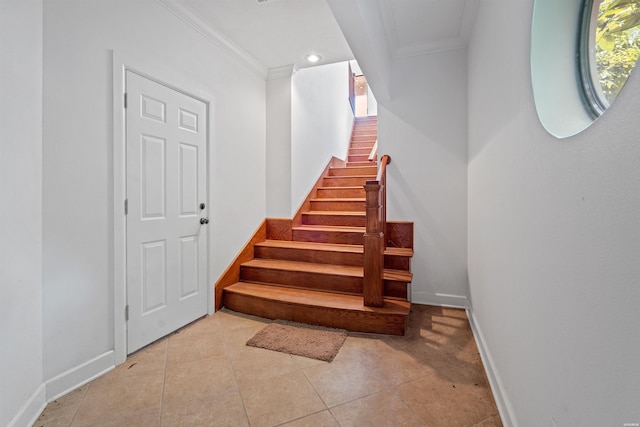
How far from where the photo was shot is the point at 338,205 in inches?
154

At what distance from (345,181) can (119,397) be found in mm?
3526

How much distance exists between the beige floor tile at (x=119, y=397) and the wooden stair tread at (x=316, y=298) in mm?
1020

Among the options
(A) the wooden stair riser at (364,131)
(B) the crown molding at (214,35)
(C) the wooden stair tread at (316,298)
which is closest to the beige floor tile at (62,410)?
(C) the wooden stair tread at (316,298)

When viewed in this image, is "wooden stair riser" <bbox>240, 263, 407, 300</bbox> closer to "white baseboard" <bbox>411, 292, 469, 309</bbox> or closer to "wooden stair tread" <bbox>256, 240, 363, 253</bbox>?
"wooden stair tread" <bbox>256, 240, 363, 253</bbox>

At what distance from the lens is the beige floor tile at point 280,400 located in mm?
1367

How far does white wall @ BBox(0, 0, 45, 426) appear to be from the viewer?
47.7 inches

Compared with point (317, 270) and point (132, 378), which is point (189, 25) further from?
point (132, 378)

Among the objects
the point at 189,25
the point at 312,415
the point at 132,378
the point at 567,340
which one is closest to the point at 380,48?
the point at 189,25

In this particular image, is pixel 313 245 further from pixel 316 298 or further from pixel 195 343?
pixel 195 343

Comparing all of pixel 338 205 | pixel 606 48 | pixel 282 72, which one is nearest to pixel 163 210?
pixel 282 72

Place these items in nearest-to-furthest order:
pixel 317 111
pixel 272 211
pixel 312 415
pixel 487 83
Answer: pixel 312 415, pixel 487 83, pixel 272 211, pixel 317 111

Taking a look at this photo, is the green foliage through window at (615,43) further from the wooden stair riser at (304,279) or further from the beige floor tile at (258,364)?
the wooden stair riser at (304,279)

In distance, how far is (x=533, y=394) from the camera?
978mm

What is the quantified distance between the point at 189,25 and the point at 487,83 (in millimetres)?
2289
